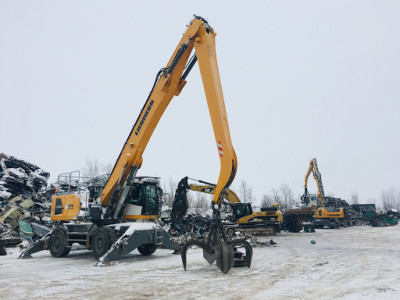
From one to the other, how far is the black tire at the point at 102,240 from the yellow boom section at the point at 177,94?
125 cm

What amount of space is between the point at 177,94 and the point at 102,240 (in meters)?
5.80

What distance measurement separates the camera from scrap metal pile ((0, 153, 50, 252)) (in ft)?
56.9

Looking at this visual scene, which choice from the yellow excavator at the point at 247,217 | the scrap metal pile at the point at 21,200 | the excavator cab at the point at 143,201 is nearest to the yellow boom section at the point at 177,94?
the excavator cab at the point at 143,201

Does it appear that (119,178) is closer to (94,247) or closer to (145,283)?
(94,247)

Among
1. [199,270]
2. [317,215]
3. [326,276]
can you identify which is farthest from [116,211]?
[317,215]

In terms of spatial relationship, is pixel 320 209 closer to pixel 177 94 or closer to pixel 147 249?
pixel 147 249

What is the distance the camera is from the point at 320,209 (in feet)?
99.1

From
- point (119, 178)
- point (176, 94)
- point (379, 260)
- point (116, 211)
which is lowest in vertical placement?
point (379, 260)

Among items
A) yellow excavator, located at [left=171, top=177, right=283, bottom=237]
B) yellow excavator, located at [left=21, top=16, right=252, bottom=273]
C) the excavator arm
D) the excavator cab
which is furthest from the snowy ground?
the excavator arm

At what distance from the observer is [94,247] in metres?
11.3

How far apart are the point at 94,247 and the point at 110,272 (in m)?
3.13

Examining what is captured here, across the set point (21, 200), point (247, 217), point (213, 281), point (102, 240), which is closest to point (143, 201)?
point (102, 240)

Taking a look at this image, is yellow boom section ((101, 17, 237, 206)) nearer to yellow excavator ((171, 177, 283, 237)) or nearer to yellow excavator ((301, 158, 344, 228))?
yellow excavator ((171, 177, 283, 237))

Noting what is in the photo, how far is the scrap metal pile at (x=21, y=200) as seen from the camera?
17.3 meters
